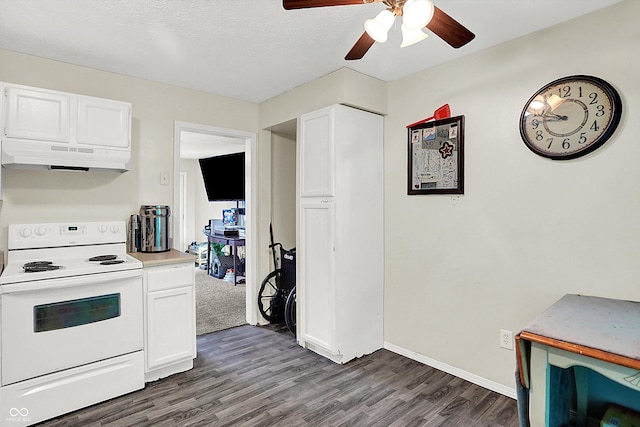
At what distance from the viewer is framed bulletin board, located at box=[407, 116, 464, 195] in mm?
2584

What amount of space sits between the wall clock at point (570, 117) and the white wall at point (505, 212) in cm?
5

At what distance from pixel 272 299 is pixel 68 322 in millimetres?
1954

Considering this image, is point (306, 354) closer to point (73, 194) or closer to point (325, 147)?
point (325, 147)

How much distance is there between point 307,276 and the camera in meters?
3.13

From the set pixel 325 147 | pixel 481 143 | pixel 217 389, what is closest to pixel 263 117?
pixel 325 147

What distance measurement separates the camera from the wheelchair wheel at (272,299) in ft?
12.3

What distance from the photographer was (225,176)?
6031mm

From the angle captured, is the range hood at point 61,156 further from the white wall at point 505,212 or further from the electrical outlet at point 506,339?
the electrical outlet at point 506,339

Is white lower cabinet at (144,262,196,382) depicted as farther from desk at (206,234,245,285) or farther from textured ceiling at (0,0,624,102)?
desk at (206,234,245,285)

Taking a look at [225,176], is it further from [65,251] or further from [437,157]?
[437,157]

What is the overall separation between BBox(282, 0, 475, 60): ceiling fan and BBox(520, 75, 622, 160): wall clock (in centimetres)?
80

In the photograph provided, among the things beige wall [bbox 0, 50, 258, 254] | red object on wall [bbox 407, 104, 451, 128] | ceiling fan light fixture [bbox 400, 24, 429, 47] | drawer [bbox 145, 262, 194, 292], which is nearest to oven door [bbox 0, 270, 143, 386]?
drawer [bbox 145, 262, 194, 292]

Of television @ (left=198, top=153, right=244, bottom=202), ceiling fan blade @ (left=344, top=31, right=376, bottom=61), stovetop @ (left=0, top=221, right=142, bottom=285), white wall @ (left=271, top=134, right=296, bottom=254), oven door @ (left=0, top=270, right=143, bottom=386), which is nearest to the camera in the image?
ceiling fan blade @ (left=344, top=31, right=376, bottom=61)

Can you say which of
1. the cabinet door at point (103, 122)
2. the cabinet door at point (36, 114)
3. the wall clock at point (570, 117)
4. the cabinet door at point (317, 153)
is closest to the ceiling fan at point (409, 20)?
the wall clock at point (570, 117)
